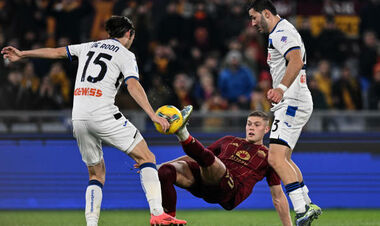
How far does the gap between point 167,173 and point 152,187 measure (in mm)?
209

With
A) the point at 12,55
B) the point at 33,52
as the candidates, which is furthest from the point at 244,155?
the point at 12,55

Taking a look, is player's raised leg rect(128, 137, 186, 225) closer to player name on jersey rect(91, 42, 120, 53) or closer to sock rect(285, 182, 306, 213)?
player name on jersey rect(91, 42, 120, 53)

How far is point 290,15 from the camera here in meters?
16.0

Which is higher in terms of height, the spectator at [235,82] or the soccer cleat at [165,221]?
the soccer cleat at [165,221]

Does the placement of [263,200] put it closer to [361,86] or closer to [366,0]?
[361,86]

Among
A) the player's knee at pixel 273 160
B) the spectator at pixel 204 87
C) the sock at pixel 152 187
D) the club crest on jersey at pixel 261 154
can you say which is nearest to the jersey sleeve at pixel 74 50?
the sock at pixel 152 187

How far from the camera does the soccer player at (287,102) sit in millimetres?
7410

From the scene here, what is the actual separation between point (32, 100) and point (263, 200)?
4.27 metres

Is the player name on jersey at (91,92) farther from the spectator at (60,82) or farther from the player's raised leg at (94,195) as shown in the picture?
the spectator at (60,82)

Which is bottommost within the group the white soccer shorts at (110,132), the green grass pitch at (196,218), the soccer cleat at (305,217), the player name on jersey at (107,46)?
the green grass pitch at (196,218)

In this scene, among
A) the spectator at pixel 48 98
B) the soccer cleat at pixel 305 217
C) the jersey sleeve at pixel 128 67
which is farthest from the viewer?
the spectator at pixel 48 98

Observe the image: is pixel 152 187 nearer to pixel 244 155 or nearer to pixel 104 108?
pixel 104 108

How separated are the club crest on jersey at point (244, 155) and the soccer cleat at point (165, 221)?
4.31 feet

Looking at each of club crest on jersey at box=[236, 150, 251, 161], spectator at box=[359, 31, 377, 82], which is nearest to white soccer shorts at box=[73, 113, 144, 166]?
club crest on jersey at box=[236, 150, 251, 161]
